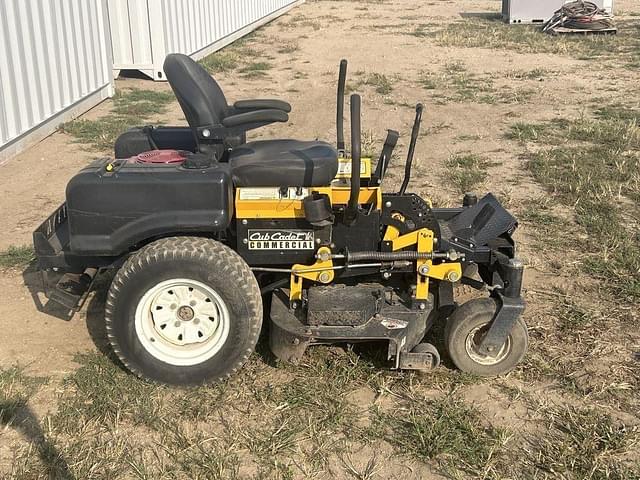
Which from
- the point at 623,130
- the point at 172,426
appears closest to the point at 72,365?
the point at 172,426

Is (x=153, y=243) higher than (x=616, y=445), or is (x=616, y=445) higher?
(x=153, y=243)

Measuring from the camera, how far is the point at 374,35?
19.0 m

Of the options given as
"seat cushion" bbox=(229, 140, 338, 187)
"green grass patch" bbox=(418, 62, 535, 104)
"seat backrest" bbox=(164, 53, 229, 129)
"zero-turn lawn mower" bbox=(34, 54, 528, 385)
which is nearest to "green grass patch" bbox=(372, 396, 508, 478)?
"zero-turn lawn mower" bbox=(34, 54, 528, 385)

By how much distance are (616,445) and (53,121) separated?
25.3ft

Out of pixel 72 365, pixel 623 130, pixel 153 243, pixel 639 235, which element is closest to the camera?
pixel 153 243

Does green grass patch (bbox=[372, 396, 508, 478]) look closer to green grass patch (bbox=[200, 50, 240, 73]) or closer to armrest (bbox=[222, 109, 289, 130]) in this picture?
armrest (bbox=[222, 109, 289, 130])

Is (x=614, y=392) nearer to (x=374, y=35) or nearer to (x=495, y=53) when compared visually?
(x=495, y=53)

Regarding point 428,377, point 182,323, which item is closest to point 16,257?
point 182,323

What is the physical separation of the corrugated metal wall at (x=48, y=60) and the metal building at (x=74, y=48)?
11 mm

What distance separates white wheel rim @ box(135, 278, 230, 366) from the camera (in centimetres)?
347

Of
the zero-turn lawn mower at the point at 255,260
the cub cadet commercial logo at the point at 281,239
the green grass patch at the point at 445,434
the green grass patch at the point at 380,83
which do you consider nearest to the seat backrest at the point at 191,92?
the zero-turn lawn mower at the point at 255,260

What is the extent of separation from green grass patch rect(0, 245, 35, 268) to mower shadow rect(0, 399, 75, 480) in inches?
71.3

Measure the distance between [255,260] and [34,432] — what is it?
1.31m

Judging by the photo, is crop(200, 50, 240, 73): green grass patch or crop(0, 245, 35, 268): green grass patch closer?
crop(0, 245, 35, 268): green grass patch
